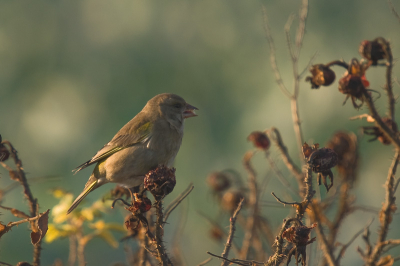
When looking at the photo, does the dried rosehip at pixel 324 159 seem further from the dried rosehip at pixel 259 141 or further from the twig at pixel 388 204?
the dried rosehip at pixel 259 141

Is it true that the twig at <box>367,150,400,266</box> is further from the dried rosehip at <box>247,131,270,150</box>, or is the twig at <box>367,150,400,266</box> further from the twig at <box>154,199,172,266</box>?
the dried rosehip at <box>247,131,270,150</box>

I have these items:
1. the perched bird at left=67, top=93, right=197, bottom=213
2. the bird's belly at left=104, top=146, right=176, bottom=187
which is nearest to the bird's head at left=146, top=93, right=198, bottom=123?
the perched bird at left=67, top=93, right=197, bottom=213

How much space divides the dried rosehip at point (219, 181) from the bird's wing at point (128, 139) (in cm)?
68

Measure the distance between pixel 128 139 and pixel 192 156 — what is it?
3849mm

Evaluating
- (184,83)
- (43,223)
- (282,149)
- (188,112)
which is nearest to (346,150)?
(282,149)

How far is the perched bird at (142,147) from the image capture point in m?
4.46

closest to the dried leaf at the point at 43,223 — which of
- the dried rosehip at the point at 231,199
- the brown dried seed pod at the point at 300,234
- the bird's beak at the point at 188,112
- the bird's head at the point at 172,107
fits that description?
the brown dried seed pod at the point at 300,234

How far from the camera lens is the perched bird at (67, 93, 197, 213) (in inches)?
176

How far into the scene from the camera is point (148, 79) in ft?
30.9

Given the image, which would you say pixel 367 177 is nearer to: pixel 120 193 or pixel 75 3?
pixel 120 193

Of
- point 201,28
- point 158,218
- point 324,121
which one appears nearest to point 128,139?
point 158,218

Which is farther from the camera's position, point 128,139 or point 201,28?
point 201,28

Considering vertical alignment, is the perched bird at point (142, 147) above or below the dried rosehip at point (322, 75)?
below

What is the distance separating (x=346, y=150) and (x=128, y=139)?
2.00 m
